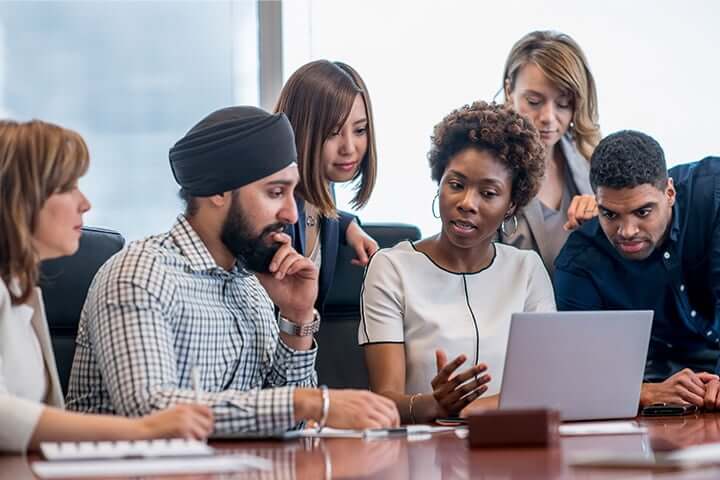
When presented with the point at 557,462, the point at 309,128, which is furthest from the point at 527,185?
the point at 557,462

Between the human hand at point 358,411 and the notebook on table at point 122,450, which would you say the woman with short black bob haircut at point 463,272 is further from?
the notebook on table at point 122,450

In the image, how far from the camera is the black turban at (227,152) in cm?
214

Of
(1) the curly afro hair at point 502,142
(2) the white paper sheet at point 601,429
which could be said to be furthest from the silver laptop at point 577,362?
(1) the curly afro hair at point 502,142

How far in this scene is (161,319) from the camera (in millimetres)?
1911

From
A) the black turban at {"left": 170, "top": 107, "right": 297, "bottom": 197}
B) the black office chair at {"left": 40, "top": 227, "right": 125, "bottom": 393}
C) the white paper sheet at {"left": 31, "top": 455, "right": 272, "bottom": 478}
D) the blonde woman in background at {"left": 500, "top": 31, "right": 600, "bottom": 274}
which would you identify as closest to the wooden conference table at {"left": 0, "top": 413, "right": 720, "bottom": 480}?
the white paper sheet at {"left": 31, "top": 455, "right": 272, "bottom": 478}

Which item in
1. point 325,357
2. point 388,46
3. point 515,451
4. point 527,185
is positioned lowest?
point 325,357

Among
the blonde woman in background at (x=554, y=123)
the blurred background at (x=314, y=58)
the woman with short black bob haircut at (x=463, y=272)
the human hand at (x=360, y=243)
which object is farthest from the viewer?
the blurred background at (x=314, y=58)

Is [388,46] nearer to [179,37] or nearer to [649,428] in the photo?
[179,37]

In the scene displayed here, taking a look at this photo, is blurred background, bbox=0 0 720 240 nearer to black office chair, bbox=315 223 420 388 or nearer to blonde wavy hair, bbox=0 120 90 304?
black office chair, bbox=315 223 420 388

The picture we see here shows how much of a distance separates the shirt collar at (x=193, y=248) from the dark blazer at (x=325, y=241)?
0.64 meters

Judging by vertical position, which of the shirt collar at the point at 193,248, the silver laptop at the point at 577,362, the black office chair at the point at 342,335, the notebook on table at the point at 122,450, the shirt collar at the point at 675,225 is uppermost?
the shirt collar at the point at 193,248

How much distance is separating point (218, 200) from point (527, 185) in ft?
3.00

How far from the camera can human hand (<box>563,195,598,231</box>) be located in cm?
292

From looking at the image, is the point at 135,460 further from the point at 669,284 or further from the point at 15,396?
the point at 669,284
